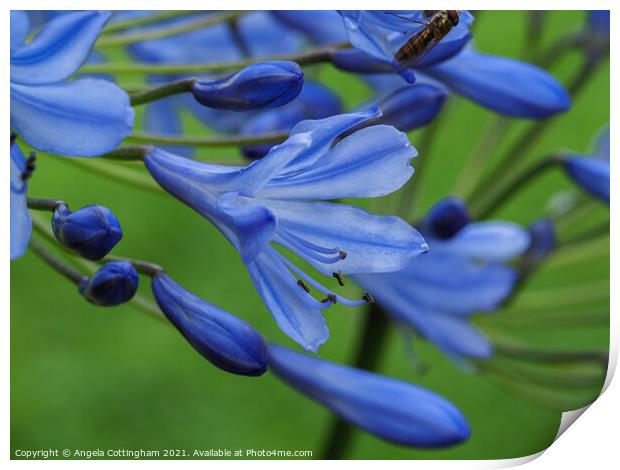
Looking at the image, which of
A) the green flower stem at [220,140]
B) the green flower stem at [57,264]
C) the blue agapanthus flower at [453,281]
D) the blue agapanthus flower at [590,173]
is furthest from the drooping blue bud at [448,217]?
the green flower stem at [57,264]

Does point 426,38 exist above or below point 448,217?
above

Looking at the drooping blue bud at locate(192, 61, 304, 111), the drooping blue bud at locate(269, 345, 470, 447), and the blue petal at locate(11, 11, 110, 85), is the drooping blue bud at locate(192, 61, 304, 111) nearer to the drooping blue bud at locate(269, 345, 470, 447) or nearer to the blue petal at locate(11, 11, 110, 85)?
the blue petal at locate(11, 11, 110, 85)

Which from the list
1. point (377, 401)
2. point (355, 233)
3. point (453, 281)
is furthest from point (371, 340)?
point (355, 233)

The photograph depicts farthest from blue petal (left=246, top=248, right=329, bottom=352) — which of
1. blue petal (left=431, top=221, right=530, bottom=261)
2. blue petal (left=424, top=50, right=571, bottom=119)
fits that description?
blue petal (left=431, top=221, right=530, bottom=261)

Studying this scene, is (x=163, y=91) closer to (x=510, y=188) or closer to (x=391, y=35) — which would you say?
(x=391, y=35)

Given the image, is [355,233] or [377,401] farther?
[377,401]

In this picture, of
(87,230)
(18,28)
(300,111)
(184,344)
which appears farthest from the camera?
(184,344)
